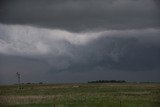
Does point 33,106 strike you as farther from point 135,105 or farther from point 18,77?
point 18,77

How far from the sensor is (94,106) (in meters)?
31.8

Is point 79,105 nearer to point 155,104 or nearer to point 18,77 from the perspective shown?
point 155,104

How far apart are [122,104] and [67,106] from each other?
16.4 feet

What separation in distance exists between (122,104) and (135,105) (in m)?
1.22

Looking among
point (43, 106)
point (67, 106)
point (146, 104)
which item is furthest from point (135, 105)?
point (43, 106)

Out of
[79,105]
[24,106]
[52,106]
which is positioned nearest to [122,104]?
[79,105]

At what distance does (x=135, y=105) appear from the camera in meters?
32.1

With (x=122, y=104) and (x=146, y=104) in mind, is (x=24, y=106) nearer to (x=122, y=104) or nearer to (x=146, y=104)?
(x=122, y=104)

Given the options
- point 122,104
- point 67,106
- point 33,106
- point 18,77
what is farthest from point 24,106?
point 18,77

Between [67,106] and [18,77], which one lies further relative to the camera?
[18,77]

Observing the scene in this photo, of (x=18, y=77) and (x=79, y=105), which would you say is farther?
(x=18, y=77)

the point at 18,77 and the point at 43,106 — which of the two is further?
the point at 18,77

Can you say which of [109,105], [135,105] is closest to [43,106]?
[109,105]

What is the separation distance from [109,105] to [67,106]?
148 inches
